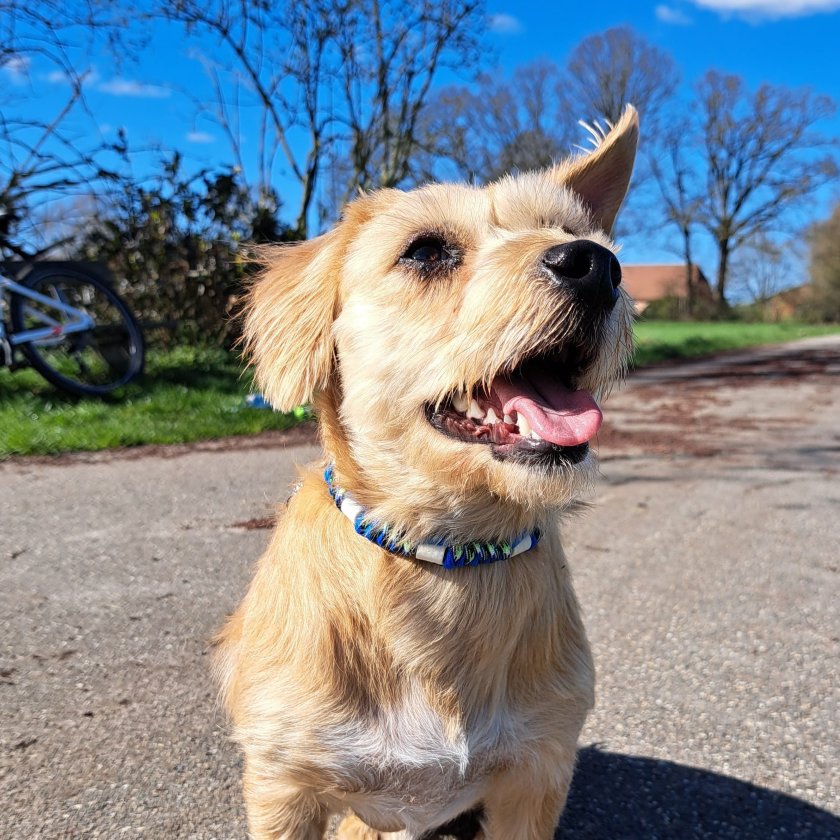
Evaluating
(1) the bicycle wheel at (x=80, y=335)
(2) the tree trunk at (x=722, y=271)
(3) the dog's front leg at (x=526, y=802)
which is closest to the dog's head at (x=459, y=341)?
(3) the dog's front leg at (x=526, y=802)

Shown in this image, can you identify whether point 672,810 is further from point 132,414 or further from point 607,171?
point 132,414

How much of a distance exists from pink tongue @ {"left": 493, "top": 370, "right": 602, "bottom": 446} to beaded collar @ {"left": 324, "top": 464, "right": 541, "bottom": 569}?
336mm

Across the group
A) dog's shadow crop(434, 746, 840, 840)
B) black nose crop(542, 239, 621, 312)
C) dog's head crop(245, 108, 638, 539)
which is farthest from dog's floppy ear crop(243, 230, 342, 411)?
dog's shadow crop(434, 746, 840, 840)

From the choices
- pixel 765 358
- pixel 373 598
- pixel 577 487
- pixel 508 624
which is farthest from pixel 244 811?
pixel 765 358

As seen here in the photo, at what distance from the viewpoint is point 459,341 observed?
65.9 inches

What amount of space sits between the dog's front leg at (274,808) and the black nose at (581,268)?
4.56 ft

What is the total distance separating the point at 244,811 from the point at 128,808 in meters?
0.32

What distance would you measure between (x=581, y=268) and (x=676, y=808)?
163 centimetres

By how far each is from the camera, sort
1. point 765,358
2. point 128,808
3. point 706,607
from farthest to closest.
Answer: point 765,358 → point 706,607 → point 128,808

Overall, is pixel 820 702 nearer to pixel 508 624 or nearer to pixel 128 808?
pixel 508 624

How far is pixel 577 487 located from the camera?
5.36ft

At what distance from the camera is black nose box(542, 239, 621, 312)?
1.61 meters

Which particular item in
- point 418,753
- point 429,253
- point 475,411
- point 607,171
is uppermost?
point 607,171

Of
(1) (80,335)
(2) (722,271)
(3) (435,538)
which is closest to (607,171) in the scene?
(3) (435,538)
